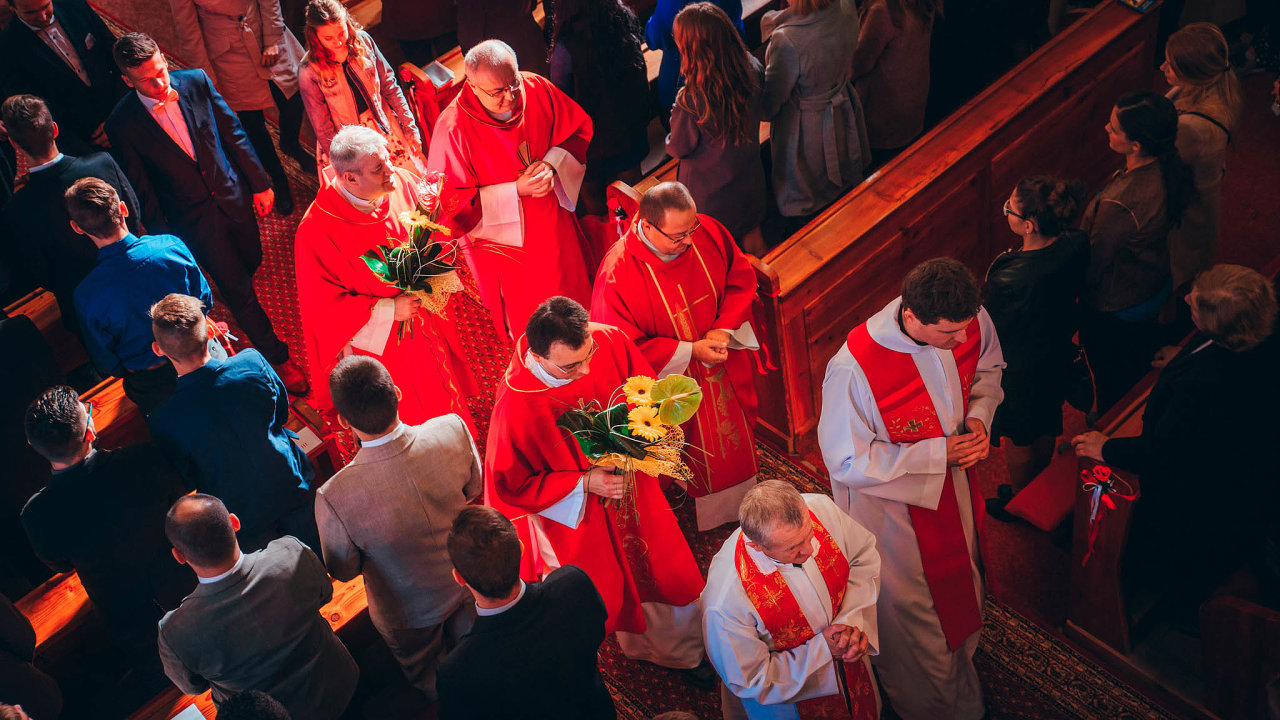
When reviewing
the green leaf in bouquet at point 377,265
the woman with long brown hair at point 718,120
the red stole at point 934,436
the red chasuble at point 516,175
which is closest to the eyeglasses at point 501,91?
the red chasuble at point 516,175

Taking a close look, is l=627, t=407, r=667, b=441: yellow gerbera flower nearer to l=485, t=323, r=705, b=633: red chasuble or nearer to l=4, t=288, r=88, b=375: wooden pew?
l=485, t=323, r=705, b=633: red chasuble

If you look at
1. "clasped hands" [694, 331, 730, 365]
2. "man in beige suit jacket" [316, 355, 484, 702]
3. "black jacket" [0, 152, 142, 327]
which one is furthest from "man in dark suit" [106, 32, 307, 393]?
"clasped hands" [694, 331, 730, 365]

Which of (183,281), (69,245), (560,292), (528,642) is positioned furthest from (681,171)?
(69,245)

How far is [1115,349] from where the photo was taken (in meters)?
4.91

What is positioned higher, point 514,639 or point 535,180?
point 535,180

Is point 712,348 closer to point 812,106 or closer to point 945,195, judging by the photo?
point 812,106

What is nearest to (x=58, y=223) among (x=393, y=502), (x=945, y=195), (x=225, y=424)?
(x=225, y=424)

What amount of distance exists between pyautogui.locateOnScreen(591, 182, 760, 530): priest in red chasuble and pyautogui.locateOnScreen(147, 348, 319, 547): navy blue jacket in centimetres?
145

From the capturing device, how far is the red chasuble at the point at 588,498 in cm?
373

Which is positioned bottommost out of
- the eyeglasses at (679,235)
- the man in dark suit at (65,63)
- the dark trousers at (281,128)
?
the eyeglasses at (679,235)

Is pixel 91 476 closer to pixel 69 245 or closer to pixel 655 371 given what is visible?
pixel 69 245

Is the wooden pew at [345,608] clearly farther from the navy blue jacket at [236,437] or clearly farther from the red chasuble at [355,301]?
the red chasuble at [355,301]

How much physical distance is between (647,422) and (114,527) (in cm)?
223

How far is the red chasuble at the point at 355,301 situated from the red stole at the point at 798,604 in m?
2.05
